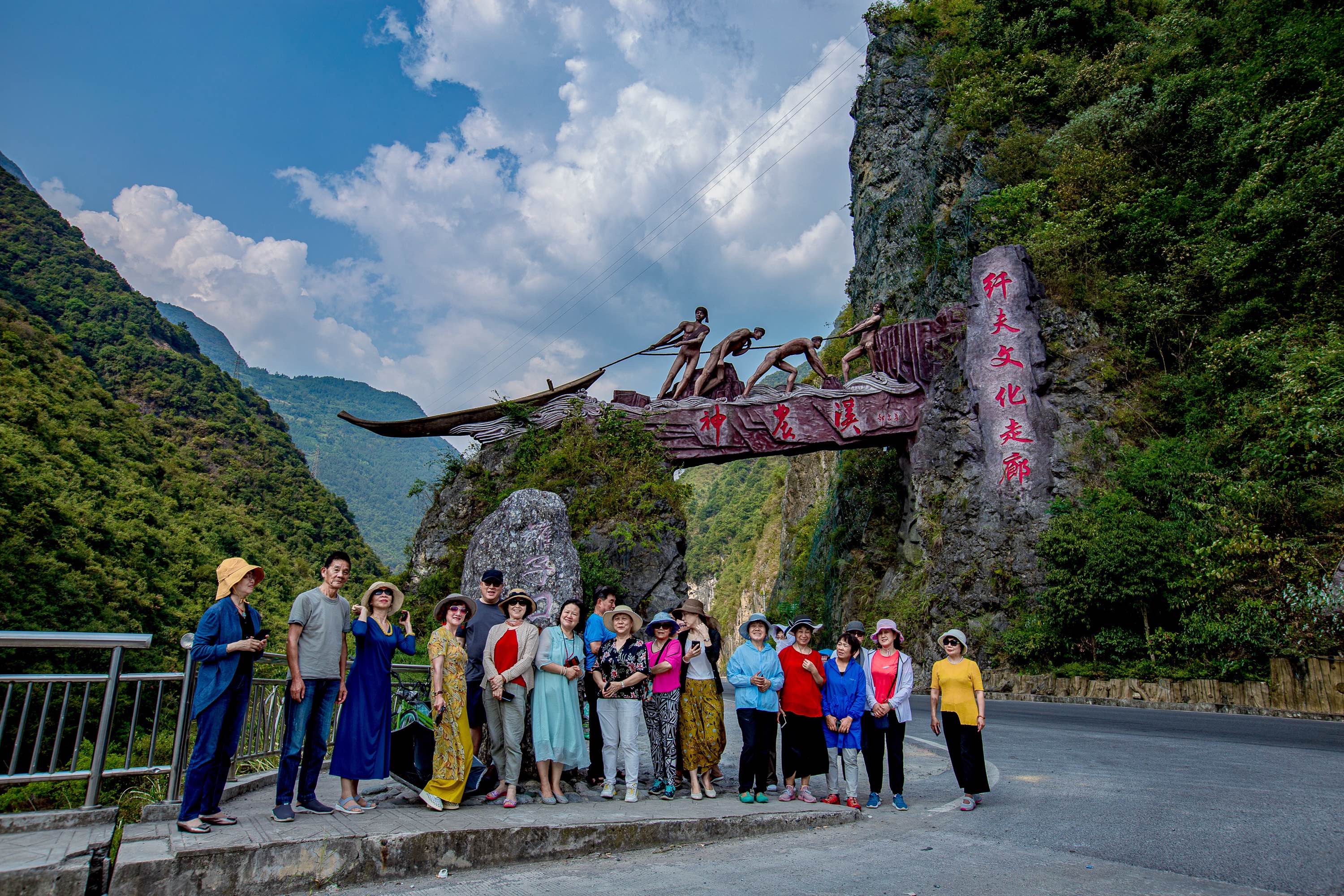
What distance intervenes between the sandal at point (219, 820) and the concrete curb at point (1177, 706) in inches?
465

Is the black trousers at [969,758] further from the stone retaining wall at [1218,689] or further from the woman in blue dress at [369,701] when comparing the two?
the stone retaining wall at [1218,689]

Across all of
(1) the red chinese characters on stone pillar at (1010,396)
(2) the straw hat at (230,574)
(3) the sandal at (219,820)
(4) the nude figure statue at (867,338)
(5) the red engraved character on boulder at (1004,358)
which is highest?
(4) the nude figure statue at (867,338)

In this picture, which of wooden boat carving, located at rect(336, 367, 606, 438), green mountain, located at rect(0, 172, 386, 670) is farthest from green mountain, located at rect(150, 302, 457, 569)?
wooden boat carving, located at rect(336, 367, 606, 438)

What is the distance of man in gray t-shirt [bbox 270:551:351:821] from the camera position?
435 centimetres

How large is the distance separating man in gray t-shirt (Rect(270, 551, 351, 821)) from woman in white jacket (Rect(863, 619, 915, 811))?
3.68 metres

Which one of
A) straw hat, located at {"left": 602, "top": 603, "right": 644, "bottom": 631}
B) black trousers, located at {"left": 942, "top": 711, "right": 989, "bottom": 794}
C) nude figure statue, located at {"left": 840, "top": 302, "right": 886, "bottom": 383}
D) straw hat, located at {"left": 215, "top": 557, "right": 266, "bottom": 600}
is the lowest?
black trousers, located at {"left": 942, "top": 711, "right": 989, "bottom": 794}

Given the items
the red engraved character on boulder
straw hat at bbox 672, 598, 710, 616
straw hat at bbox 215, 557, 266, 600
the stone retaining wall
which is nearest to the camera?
straw hat at bbox 215, 557, 266, 600

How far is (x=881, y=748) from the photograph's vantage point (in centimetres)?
567

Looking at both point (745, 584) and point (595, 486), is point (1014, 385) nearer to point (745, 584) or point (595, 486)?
point (595, 486)

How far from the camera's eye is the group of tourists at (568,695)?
4402mm

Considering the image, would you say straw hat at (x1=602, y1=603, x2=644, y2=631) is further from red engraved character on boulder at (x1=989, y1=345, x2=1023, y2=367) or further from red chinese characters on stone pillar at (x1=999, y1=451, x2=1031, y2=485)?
red engraved character on boulder at (x1=989, y1=345, x2=1023, y2=367)

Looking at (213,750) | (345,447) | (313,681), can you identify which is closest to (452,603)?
(313,681)

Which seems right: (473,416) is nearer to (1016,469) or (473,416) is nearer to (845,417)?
(845,417)

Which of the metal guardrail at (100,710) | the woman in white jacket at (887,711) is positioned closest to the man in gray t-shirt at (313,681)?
the metal guardrail at (100,710)
